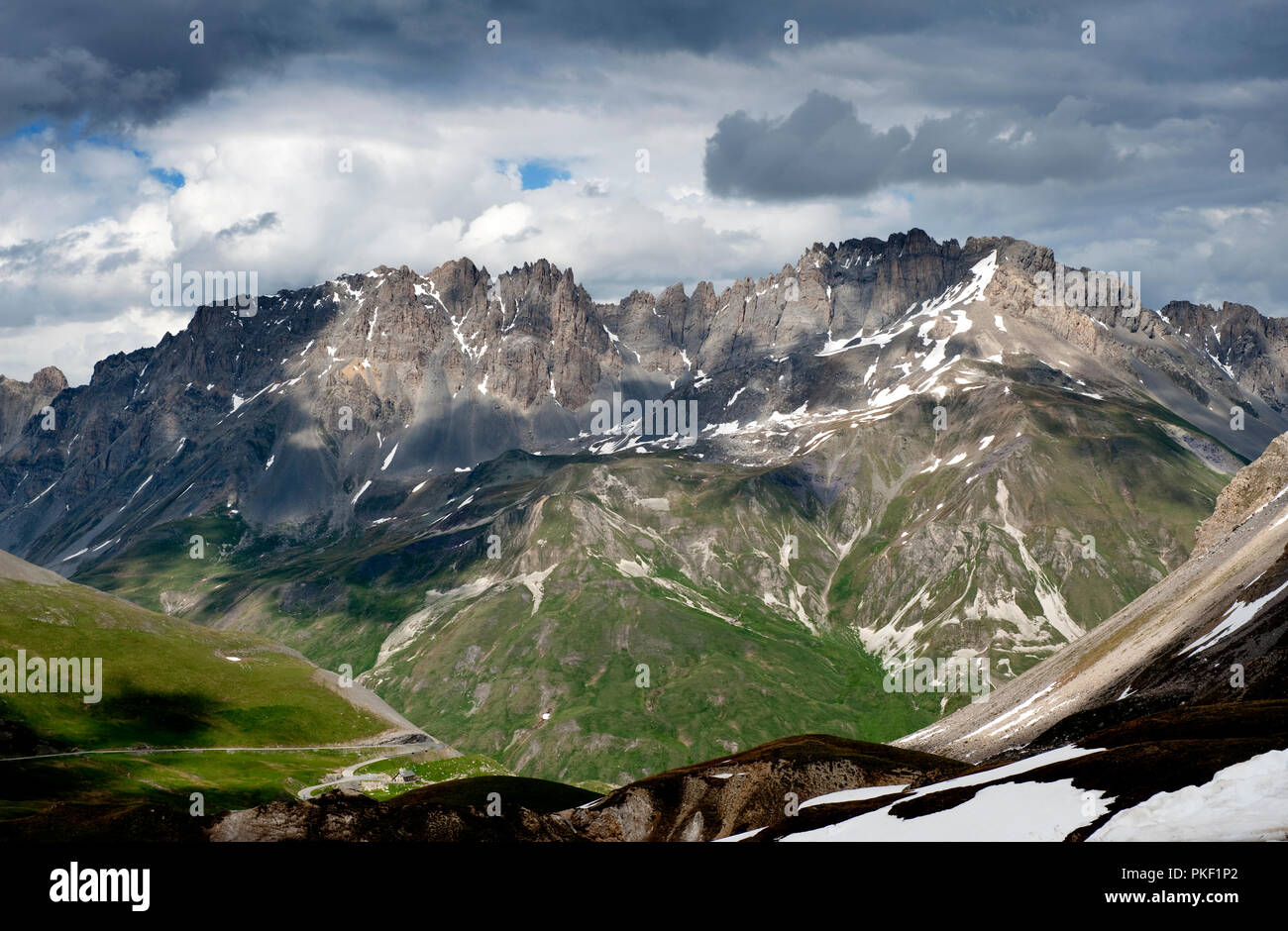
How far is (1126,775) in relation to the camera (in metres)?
60.0

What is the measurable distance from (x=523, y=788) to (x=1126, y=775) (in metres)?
111

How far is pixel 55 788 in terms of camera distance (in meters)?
138

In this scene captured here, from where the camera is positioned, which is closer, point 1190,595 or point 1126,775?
point 1126,775

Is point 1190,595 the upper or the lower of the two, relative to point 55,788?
upper
